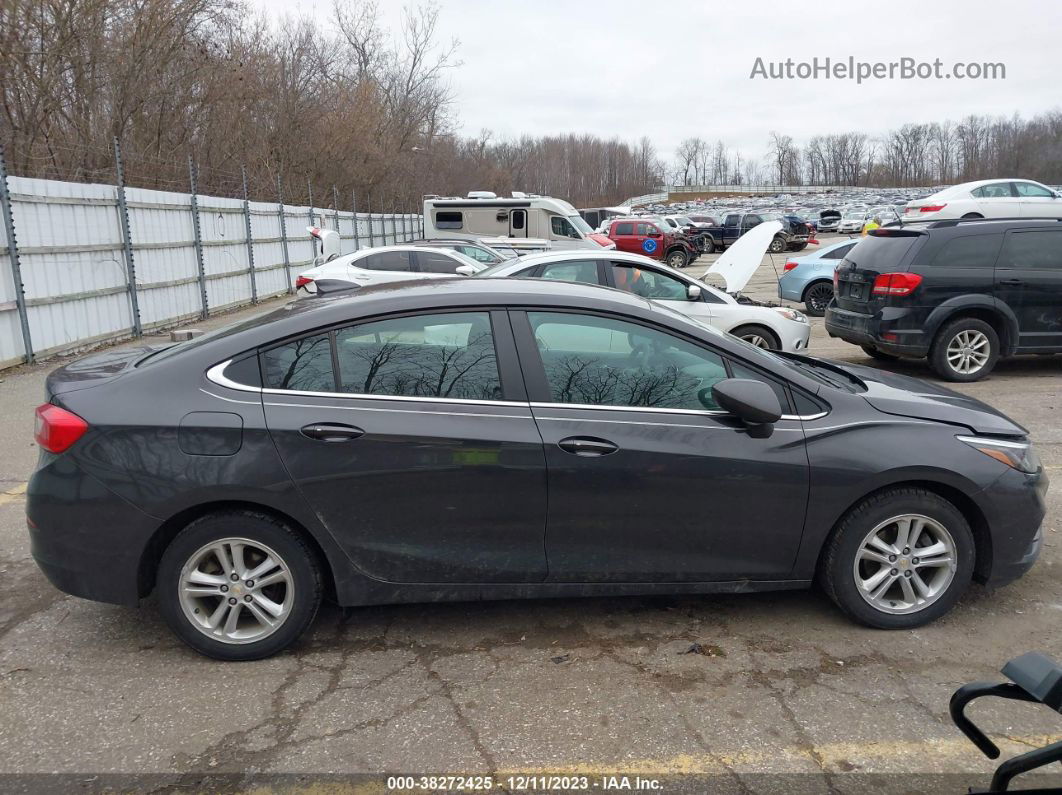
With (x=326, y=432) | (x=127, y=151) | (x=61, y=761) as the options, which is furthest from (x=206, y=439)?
(x=127, y=151)

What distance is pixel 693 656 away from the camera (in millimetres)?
3531

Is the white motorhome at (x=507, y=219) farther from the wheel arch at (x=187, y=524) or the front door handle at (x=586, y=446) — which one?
the wheel arch at (x=187, y=524)

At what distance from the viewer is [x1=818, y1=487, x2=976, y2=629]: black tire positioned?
3.61 metres

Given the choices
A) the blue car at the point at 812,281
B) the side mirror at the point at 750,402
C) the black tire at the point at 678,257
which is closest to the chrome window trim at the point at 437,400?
the side mirror at the point at 750,402

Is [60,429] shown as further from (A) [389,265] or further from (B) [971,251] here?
(A) [389,265]

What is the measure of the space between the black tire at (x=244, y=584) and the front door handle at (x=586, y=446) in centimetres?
117

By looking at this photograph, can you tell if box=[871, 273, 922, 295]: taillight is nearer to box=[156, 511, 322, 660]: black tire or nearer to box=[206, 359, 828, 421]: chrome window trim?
box=[206, 359, 828, 421]: chrome window trim

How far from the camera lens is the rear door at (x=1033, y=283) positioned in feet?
29.1

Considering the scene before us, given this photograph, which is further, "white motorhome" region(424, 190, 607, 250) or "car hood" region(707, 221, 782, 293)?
"white motorhome" region(424, 190, 607, 250)

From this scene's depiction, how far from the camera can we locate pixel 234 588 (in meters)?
3.41

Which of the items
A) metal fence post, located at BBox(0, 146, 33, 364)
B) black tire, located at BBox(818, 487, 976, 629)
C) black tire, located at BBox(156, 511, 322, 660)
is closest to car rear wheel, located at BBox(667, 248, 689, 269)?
metal fence post, located at BBox(0, 146, 33, 364)

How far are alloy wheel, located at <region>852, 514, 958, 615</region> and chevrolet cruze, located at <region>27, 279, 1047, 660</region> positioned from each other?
0.4 inches

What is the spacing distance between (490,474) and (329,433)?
0.68 m

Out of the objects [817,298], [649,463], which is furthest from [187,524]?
[817,298]
